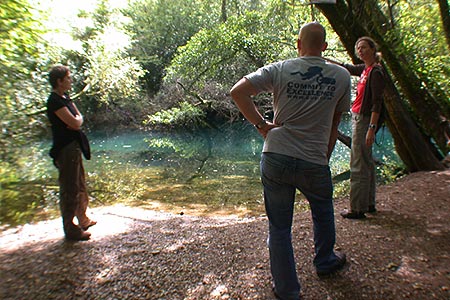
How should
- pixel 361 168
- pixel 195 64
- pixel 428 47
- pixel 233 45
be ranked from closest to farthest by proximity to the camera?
1. pixel 361 168
2. pixel 428 47
3. pixel 233 45
4. pixel 195 64

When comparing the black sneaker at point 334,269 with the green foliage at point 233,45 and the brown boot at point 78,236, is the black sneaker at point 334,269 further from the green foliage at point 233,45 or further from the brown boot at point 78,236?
→ the green foliage at point 233,45

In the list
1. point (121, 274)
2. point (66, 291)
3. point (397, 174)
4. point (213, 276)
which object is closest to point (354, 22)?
point (397, 174)

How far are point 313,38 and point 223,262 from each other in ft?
6.53

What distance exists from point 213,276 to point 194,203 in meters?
4.20

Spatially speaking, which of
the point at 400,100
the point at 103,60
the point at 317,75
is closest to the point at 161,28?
the point at 103,60

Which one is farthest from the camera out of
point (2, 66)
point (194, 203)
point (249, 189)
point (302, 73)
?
point (249, 189)

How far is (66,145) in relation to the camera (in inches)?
126

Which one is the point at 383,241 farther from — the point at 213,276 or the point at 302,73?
the point at 302,73

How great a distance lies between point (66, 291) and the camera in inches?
97.7

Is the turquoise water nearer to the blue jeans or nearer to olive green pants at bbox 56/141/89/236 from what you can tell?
the blue jeans

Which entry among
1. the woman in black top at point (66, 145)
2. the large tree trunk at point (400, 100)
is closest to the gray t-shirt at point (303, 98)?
the woman in black top at point (66, 145)

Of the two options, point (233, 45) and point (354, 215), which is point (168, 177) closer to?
point (233, 45)

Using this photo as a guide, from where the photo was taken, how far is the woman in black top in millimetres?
3102

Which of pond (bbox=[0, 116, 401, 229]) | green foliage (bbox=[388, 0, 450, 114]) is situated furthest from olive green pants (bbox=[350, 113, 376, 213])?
green foliage (bbox=[388, 0, 450, 114])
